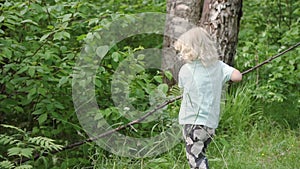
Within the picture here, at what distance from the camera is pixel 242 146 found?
414 centimetres

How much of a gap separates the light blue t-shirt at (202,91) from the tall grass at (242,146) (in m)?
0.36

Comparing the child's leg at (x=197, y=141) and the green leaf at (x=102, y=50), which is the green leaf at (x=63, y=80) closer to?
the green leaf at (x=102, y=50)

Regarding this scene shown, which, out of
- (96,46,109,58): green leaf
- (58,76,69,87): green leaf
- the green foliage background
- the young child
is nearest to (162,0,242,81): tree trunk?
the green foliage background

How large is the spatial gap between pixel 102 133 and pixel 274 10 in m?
4.29

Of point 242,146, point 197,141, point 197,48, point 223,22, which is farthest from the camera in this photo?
point 223,22

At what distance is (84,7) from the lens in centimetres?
411

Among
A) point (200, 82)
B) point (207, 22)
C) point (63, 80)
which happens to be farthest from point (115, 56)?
point (207, 22)

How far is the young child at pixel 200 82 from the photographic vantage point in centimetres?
310

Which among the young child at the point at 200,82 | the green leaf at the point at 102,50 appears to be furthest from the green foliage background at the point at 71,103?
the young child at the point at 200,82

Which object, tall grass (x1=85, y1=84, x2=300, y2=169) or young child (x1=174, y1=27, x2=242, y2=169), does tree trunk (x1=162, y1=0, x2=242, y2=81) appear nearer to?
tall grass (x1=85, y1=84, x2=300, y2=169)

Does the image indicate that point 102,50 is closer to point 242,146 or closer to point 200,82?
point 200,82

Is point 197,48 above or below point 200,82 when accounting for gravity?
above

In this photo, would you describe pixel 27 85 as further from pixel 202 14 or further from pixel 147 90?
pixel 202 14

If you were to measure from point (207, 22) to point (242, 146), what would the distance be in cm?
134
